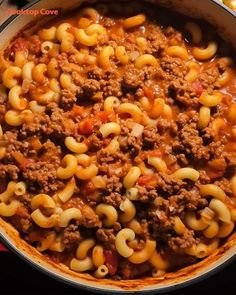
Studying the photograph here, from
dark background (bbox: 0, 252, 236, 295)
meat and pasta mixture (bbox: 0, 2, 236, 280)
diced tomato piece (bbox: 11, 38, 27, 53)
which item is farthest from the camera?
dark background (bbox: 0, 252, 236, 295)

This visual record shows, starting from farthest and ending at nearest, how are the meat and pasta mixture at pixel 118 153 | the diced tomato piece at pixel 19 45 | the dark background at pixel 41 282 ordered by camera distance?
the dark background at pixel 41 282, the diced tomato piece at pixel 19 45, the meat and pasta mixture at pixel 118 153

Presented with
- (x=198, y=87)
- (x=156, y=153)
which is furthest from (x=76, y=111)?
(x=198, y=87)

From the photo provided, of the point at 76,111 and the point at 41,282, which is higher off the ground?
the point at 76,111

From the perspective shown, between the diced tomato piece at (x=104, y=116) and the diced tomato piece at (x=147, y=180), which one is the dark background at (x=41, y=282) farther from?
the diced tomato piece at (x=104, y=116)

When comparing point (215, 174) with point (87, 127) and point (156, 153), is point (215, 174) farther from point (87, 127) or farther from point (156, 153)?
point (87, 127)

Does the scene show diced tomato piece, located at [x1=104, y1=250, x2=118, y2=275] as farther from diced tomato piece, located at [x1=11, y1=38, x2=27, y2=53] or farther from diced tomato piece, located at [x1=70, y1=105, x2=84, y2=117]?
diced tomato piece, located at [x1=11, y1=38, x2=27, y2=53]

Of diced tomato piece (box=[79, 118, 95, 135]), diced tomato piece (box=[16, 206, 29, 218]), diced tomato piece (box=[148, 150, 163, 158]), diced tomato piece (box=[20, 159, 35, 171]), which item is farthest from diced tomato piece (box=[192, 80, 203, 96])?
diced tomato piece (box=[16, 206, 29, 218])

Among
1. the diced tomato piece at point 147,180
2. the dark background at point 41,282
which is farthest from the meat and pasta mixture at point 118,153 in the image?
the dark background at point 41,282
